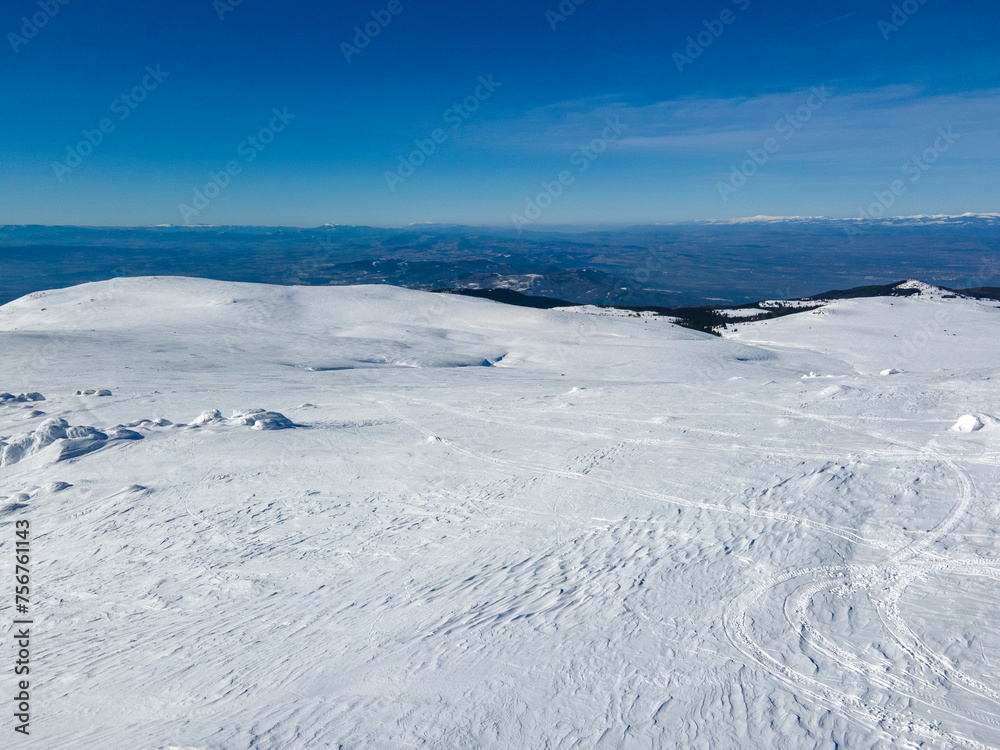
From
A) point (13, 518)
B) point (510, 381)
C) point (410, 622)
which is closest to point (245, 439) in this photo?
point (13, 518)

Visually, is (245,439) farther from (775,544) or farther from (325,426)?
(775,544)

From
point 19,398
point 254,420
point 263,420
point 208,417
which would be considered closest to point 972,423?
point 263,420

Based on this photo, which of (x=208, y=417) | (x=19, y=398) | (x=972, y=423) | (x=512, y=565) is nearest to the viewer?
(x=512, y=565)

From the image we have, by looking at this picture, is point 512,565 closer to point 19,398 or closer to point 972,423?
point 972,423

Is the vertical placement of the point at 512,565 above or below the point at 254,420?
below

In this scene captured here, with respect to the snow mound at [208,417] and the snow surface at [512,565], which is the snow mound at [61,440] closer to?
the snow surface at [512,565]

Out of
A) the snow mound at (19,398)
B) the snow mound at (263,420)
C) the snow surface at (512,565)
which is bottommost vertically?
A: the snow surface at (512,565)

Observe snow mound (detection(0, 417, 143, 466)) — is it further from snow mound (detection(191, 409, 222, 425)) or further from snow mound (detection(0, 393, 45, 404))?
snow mound (detection(0, 393, 45, 404))

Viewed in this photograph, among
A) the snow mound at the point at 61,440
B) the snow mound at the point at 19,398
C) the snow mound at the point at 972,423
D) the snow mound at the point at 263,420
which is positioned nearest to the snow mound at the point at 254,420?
the snow mound at the point at 263,420
